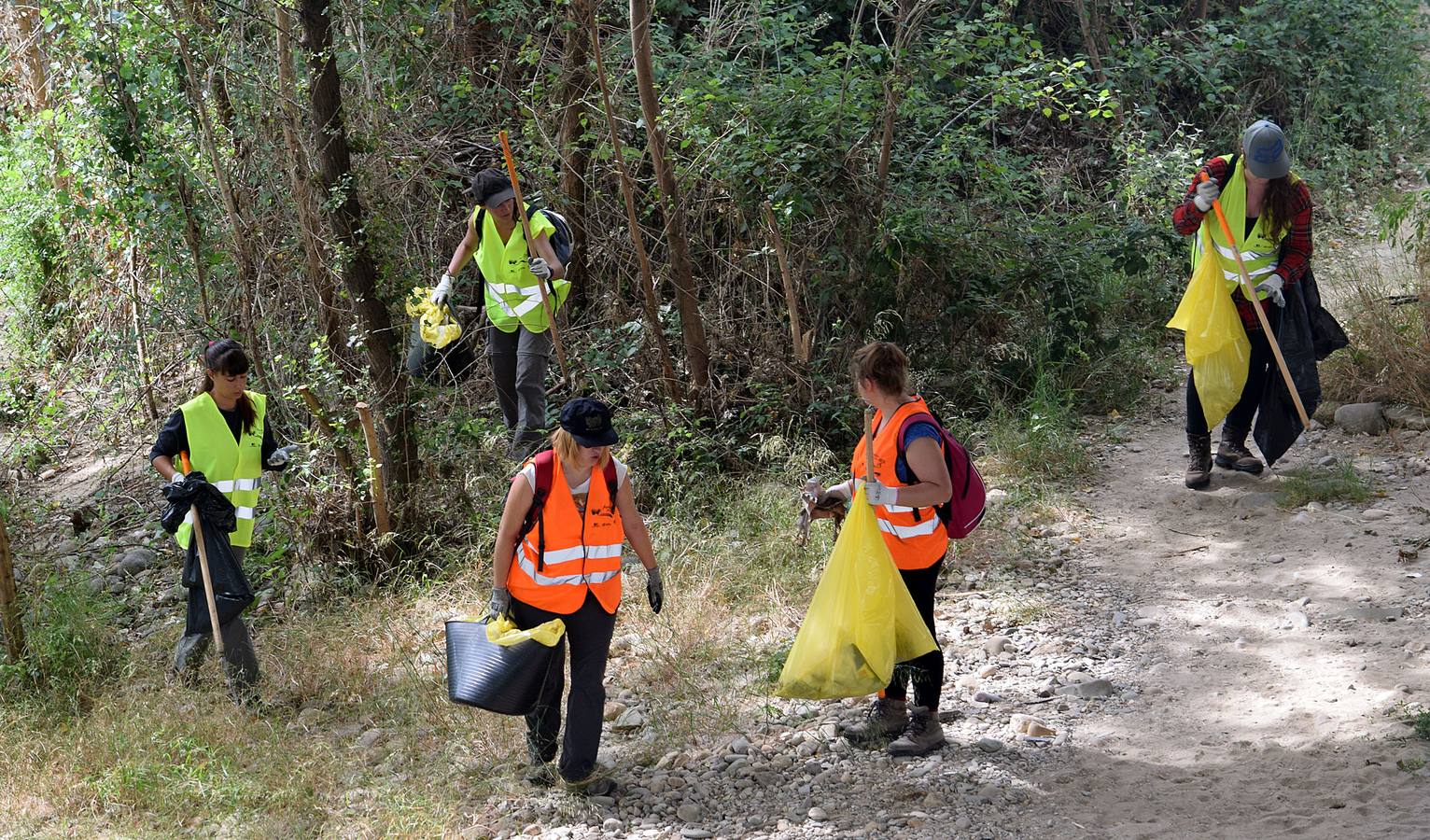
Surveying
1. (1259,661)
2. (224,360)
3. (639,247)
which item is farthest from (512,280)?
(1259,661)

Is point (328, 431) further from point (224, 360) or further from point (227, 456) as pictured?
point (224, 360)

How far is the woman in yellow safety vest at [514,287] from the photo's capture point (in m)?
6.69

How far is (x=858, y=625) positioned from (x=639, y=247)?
3.46m

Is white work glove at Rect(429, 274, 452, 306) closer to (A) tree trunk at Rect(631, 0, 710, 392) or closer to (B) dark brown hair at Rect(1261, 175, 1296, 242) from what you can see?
(A) tree trunk at Rect(631, 0, 710, 392)

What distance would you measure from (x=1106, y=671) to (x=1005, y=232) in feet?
12.4

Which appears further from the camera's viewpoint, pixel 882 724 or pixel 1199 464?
pixel 1199 464

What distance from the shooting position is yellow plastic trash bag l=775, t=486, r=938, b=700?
415cm

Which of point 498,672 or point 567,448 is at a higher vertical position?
point 567,448

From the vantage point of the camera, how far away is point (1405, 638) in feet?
16.0

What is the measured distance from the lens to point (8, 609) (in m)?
5.67

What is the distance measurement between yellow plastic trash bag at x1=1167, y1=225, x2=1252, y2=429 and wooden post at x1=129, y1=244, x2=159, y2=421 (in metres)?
5.93

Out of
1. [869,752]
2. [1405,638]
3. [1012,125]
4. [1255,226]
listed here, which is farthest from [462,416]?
[1012,125]

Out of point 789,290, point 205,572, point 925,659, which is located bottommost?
point 925,659

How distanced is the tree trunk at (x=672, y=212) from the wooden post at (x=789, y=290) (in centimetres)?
52
